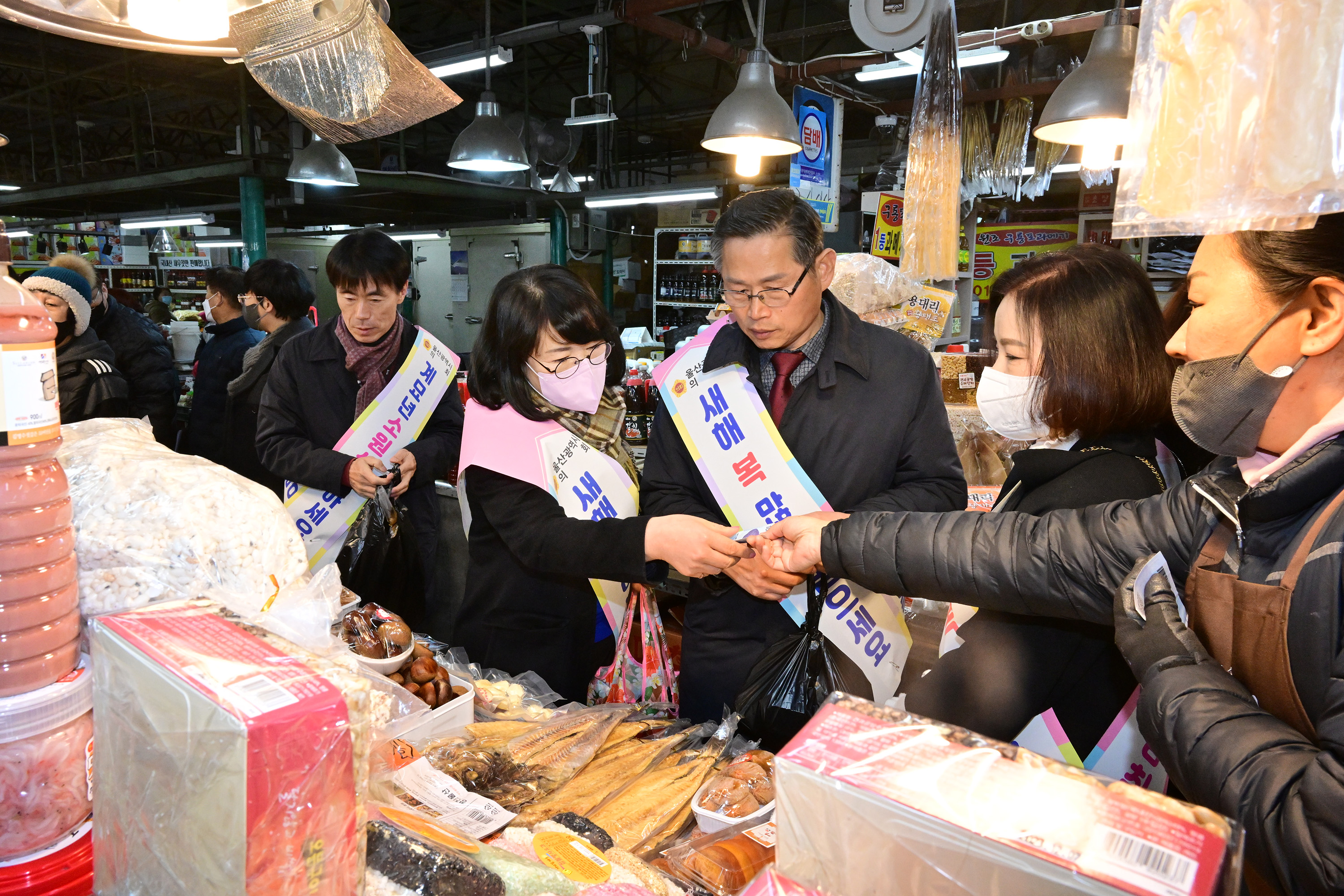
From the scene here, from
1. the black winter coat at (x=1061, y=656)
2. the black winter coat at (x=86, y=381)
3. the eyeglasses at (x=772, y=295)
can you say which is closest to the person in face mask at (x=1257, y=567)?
the black winter coat at (x=1061, y=656)

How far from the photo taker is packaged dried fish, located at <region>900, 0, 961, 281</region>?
3.28m

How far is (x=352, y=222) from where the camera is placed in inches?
Answer: 655

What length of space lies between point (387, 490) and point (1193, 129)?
2.72 m

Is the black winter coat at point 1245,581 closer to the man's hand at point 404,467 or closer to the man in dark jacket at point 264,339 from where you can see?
the man's hand at point 404,467

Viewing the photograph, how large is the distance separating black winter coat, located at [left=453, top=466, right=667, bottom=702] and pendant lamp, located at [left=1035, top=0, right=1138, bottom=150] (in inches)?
125

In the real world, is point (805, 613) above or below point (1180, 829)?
below

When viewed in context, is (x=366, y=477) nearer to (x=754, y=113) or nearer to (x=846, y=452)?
(x=846, y=452)

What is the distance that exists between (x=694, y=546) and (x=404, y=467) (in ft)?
5.35

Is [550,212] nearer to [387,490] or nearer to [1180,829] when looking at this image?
[387,490]

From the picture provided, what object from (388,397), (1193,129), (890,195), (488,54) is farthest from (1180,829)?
(488,54)

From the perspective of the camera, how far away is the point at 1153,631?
3.48ft

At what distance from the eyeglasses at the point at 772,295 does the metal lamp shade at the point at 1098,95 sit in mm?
2578

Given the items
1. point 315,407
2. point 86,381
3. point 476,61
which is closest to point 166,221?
point 476,61

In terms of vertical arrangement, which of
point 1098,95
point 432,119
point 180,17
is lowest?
point 180,17
